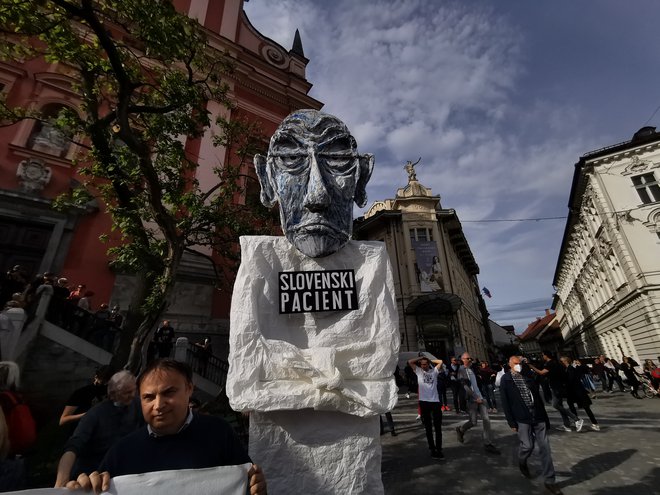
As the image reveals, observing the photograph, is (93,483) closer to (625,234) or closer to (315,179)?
(315,179)

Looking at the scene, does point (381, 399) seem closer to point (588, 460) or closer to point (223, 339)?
point (588, 460)

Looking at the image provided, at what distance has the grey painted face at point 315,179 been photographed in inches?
79.4

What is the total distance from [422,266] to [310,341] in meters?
21.1

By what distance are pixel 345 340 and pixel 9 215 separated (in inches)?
479

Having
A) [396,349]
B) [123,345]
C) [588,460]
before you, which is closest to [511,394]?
[588,460]

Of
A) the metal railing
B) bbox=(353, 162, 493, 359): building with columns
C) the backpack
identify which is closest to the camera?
the backpack

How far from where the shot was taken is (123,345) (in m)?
5.40

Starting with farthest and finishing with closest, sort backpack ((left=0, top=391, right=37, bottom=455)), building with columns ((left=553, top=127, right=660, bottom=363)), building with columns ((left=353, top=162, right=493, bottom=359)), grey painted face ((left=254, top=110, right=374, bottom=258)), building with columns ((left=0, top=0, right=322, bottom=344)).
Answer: building with columns ((left=353, top=162, right=493, bottom=359)), building with columns ((left=553, top=127, right=660, bottom=363)), building with columns ((left=0, top=0, right=322, bottom=344)), backpack ((left=0, top=391, right=37, bottom=455)), grey painted face ((left=254, top=110, right=374, bottom=258))

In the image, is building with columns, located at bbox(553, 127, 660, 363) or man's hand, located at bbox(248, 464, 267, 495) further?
building with columns, located at bbox(553, 127, 660, 363)

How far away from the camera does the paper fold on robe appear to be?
5.33 ft

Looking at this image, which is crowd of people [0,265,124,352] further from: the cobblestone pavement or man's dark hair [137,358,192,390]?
man's dark hair [137,358,192,390]

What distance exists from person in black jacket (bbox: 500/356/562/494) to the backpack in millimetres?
5424

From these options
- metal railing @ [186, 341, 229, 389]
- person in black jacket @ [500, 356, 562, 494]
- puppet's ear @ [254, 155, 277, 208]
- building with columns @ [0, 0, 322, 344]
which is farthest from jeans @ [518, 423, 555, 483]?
building with columns @ [0, 0, 322, 344]

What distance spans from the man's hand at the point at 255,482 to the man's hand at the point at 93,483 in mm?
522
